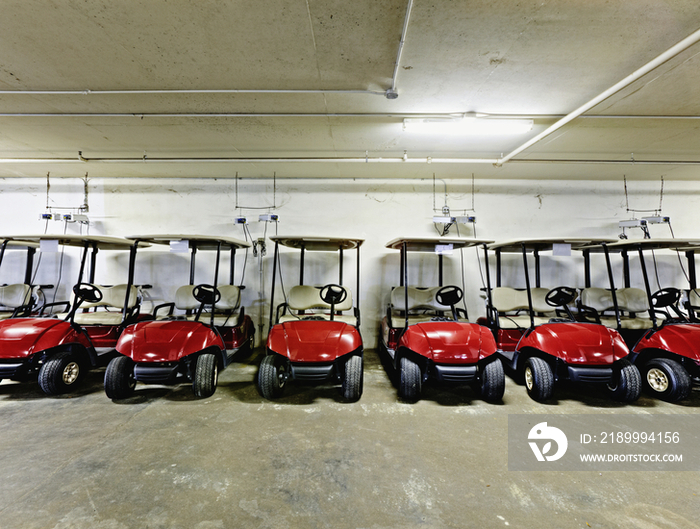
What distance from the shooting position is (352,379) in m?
3.17

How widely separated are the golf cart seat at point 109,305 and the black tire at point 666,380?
7.09 metres

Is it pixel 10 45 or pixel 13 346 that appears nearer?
pixel 10 45

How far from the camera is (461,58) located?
8.55 feet

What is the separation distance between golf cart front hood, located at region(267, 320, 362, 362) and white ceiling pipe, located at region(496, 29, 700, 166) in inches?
142

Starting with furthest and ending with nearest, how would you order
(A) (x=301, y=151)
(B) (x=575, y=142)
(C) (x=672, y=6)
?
1. (A) (x=301, y=151)
2. (B) (x=575, y=142)
3. (C) (x=672, y=6)

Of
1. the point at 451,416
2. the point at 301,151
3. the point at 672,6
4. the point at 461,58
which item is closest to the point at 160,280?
the point at 301,151

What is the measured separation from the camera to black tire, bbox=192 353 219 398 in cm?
326

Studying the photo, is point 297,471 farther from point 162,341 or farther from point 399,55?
point 399,55

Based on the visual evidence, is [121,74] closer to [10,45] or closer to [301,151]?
[10,45]

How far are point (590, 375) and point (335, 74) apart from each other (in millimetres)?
4188

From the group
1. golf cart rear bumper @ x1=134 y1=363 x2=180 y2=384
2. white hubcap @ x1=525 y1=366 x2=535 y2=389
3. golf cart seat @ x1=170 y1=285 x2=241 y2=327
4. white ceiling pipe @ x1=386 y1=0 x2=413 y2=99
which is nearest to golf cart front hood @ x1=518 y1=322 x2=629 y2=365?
white hubcap @ x1=525 y1=366 x2=535 y2=389

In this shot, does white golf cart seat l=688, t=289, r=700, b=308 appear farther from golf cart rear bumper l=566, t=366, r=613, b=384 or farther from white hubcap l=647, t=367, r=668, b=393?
golf cart rear bumper l=566, t=366, r=613, b=384

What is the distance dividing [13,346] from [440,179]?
267 inches

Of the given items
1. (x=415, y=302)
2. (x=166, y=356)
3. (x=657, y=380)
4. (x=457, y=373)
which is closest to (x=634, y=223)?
(x=657, y=380)
